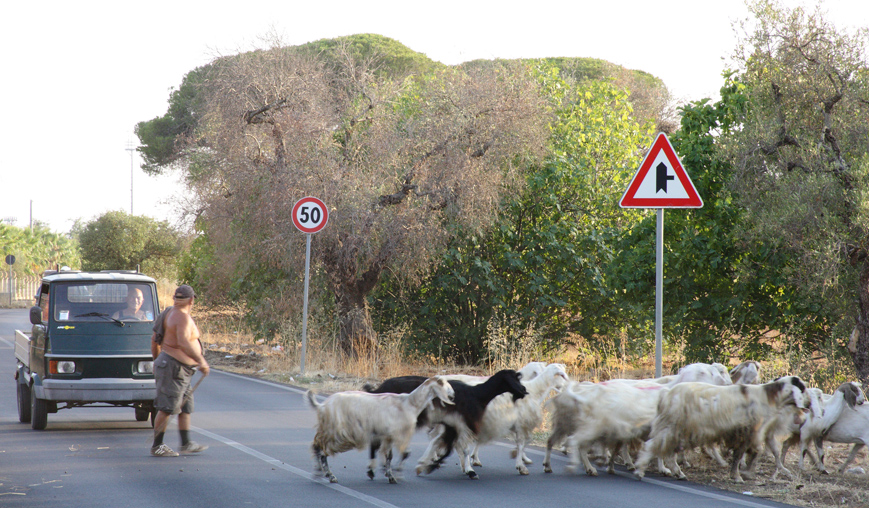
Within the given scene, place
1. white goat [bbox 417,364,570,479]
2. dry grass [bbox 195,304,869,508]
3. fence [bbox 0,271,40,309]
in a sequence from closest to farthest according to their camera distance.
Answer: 1. dry grass [bbox 195,304,869,508]
2. white goat [bbox 417,364,570,479]
3. fence [bbox 0,271,40,309]

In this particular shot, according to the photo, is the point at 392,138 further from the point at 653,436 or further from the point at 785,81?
the point at 653,436

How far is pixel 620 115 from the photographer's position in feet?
73.2

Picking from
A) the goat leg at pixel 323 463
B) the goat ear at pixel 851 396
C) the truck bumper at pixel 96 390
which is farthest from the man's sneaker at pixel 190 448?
the goat ear at pixel 851 396

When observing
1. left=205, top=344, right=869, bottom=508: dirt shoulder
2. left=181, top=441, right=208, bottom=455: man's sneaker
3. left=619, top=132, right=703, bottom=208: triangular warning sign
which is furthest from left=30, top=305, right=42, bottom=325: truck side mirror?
left=619, top=132, right=703, bottom=208: triangular warning sign

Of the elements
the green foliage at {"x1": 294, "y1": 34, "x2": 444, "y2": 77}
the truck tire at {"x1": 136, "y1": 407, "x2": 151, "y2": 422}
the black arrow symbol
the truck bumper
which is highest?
the green foliage at {"x1": 294, "y1": 34, "x2": 444, "y2": 77}

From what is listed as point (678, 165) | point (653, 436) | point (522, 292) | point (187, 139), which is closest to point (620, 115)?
point (522, 292)

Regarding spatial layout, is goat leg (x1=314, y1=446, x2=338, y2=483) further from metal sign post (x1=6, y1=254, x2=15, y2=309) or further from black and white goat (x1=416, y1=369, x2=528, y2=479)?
metal sign post (x1=6, y1=254, x2=15, y2=309)

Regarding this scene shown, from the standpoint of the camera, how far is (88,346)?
10.7 metres

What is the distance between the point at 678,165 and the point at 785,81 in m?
3.74

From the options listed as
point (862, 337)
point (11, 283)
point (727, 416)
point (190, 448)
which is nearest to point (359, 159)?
point (190, 448)

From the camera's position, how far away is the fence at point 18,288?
54.0 meters

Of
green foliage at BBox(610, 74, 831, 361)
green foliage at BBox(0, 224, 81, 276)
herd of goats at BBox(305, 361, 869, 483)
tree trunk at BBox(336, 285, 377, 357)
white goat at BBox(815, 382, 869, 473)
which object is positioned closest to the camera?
herd of goats at BBox(305, 361, 869, 483)

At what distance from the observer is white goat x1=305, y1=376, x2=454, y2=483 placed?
25.2ft

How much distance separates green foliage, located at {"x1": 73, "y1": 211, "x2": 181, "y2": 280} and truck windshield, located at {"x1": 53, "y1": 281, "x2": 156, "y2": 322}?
35.5 meters
